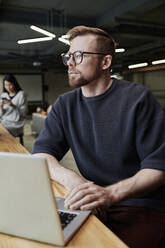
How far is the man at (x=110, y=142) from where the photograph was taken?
104 centimetres

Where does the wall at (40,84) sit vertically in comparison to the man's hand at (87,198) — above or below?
below

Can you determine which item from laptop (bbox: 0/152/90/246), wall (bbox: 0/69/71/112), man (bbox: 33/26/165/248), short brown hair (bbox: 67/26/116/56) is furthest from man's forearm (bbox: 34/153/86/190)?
wall (bbox: 0/69/71/112)

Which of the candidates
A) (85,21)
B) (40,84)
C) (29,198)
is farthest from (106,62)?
(40,84)

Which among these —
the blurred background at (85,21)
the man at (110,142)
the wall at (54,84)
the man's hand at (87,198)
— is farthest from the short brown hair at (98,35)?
the wall at (54,84)

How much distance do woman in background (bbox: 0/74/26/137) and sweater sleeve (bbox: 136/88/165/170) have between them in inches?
119

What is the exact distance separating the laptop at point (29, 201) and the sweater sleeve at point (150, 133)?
51 cm

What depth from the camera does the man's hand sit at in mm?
884

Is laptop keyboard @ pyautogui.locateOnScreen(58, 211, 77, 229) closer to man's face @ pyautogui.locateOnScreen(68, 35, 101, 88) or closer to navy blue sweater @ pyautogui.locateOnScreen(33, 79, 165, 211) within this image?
navy blue sweater @ pyautogui.locateOnScreen(33, 79, 165, 211)

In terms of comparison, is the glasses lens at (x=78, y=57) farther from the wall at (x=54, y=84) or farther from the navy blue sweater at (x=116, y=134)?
the wall at (x=54, y=84)

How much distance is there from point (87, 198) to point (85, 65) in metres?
0.72

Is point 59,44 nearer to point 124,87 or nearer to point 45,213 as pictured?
point 124,87

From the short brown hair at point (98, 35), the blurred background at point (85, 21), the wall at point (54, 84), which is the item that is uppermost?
the blurred background at point (85, 21)

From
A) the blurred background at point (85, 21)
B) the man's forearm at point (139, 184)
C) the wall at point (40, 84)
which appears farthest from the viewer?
the wall at point (40, 84)

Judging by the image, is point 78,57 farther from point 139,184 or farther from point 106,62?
point 139,184
